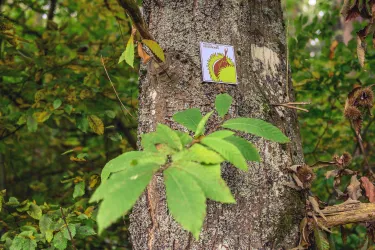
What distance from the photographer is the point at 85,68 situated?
95.3 inches

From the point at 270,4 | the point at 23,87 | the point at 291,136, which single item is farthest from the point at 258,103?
the point at 23,87

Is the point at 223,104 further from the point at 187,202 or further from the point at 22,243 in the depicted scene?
the point at 22,243

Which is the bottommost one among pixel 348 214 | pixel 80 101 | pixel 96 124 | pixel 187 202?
pixel 348 214

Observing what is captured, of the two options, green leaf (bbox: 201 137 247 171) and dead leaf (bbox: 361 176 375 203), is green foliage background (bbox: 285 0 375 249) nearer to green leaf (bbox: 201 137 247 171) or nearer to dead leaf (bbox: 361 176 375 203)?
dead leaf (bbox: 361 176 375 203)

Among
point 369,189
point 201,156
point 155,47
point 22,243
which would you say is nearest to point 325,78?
point 369,189

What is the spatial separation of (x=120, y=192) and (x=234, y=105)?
674 millimetres

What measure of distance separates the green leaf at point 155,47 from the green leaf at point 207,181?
1.65 ft

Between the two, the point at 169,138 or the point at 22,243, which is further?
the point at 22,243

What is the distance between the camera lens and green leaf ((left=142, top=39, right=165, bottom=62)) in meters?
1.16

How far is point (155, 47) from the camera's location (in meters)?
1.18

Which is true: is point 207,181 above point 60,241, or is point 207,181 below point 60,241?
above

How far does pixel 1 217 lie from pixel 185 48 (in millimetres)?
1274

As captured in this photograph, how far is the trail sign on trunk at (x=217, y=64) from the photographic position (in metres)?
1.30

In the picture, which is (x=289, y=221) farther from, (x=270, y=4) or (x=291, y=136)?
(x=270, y=4)
